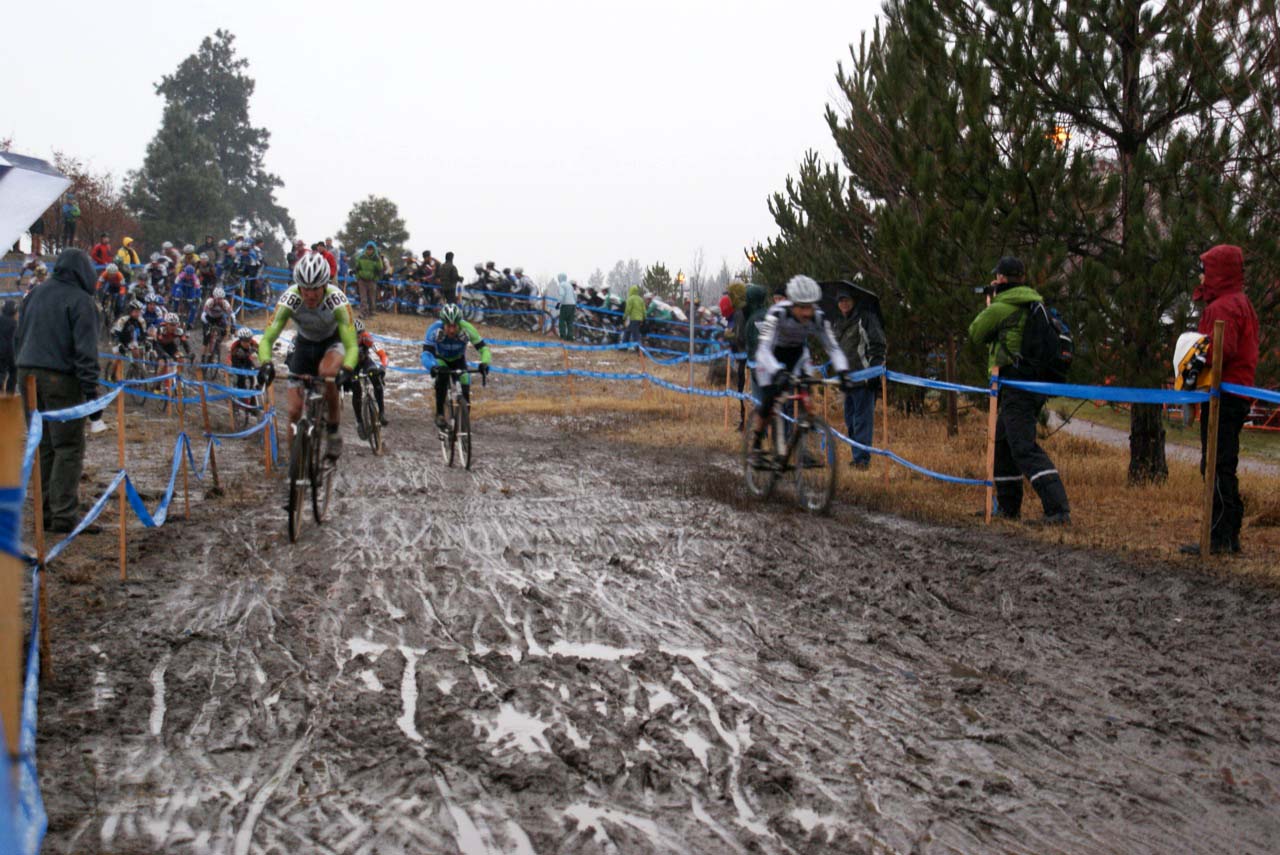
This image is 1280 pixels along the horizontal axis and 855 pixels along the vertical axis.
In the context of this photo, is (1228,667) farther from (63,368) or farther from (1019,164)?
(63,368)

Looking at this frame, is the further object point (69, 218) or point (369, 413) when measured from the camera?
point (69, 218)

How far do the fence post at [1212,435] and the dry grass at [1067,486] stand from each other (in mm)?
256

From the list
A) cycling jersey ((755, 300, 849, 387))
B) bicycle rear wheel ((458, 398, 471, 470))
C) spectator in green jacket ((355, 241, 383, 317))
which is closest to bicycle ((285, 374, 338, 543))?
bicycle rear wheel ((458, 398, 471, 470))

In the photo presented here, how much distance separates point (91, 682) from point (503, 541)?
3680 millimetres

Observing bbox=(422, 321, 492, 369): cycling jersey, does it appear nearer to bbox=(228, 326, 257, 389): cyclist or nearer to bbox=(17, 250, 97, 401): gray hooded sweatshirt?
bbox=(17, 250, 97, 401): gray hooded sweatshirt

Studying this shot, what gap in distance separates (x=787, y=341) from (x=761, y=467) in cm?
115

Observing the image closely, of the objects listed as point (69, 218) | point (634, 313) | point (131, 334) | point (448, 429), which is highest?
point (69, 218)

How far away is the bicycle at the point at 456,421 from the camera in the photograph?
12.7 meters

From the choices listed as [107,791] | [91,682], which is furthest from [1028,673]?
[91,682]

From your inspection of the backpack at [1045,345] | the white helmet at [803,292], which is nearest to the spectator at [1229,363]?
the backpack at [1045,345]

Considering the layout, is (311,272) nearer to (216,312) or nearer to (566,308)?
(216,312)

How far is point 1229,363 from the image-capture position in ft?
24.9

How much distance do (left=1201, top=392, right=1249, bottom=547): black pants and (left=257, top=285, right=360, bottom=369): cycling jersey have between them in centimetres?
648

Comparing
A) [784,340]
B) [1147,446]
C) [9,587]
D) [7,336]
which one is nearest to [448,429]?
[784,340]
